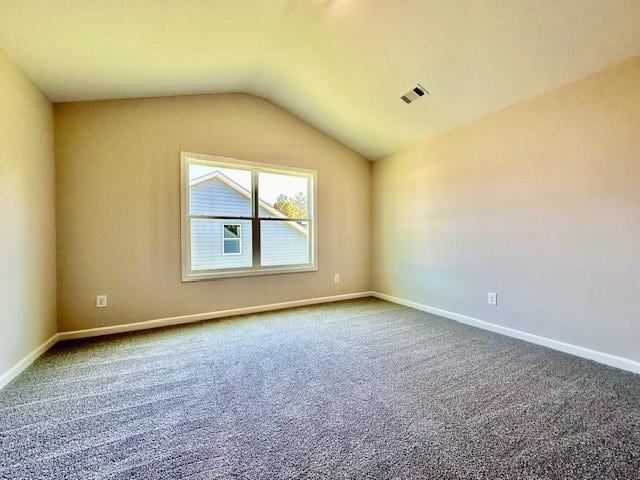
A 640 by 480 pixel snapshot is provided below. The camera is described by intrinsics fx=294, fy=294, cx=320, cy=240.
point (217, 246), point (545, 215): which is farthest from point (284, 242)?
point (545, 215)

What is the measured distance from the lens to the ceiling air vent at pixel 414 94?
3.02 m

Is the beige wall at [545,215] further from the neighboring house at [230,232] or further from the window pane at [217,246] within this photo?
the window pane at [217,246]

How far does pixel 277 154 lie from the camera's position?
13.5 feet

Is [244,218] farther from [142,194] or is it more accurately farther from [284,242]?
[142,194]

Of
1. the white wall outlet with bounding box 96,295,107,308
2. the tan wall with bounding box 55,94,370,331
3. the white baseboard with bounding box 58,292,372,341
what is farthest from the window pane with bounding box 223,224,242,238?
the white wall outlet with bounding box 96,295,107,308

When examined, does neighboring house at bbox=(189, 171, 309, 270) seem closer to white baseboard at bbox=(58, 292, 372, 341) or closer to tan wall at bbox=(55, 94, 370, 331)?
tan wall at bbox=(55, 94, 370, 331)

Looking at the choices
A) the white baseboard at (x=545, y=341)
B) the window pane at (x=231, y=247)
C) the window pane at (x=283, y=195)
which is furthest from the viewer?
the window pane at (x=283, y=195)

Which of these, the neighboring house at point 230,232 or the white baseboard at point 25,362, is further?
the neighboring house at point 230,232

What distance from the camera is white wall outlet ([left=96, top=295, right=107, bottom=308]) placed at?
309 centimetres

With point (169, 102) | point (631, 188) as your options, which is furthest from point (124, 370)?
point (631, 188)

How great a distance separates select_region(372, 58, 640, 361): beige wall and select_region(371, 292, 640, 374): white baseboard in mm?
52

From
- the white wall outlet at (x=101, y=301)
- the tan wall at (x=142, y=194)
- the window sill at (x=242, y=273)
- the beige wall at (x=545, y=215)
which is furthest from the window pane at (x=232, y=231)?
the beige wall at (x=545, y=215)

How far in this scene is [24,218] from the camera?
2363 millimetres

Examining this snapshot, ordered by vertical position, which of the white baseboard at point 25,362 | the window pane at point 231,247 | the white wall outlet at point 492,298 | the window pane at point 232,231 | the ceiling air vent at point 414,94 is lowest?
the white baseboard at point 25,362
